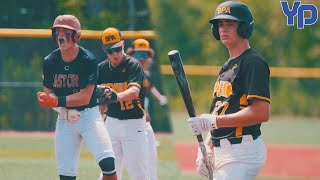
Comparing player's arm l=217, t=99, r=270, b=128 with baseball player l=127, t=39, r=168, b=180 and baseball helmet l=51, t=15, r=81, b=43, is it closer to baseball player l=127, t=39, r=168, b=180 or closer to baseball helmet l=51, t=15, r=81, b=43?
baseball helmet l=51, t=15, r=81, b=43

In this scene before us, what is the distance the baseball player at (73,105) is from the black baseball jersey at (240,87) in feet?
5.16

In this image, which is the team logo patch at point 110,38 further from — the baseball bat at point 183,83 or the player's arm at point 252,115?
the player's arm at point 252,115

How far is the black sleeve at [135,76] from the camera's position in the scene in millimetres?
6449

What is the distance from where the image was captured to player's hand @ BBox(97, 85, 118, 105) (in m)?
6.02

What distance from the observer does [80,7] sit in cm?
885

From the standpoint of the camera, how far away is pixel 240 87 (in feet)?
13.9

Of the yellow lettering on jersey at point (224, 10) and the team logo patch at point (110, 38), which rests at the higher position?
the yellow lettering on jersey at point (224, 10)

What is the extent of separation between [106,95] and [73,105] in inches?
14.3

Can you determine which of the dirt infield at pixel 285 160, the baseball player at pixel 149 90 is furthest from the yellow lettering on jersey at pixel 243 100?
the dirt infield at pixel 285 160

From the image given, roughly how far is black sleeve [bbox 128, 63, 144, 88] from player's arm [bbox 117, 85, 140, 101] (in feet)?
0.14

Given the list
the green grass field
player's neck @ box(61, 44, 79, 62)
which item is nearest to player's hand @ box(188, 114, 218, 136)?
player's neck @ box(61, 44, 79, 62)

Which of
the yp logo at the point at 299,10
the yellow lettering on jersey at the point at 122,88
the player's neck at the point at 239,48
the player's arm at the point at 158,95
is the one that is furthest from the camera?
the yp logo at the point at 299,10

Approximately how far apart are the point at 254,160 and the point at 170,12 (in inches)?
729

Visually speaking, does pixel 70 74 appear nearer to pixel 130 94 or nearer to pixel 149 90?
pixel 130 94
